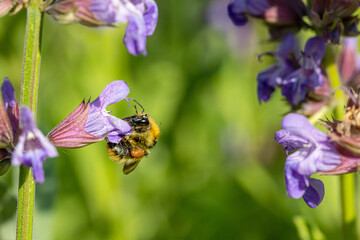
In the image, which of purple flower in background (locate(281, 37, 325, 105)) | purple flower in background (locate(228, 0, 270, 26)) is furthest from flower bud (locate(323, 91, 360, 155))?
purple flower in background (locate(228, 0, 270, 26))

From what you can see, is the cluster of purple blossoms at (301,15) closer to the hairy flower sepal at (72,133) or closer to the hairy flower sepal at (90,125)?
the hairy flower sepal at (90,125)

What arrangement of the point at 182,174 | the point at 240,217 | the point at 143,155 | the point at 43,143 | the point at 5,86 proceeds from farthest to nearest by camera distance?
the point at 182,174 → the point at 240,217 → the point at 143,155 → the point at 5,86 → the point at 43,143

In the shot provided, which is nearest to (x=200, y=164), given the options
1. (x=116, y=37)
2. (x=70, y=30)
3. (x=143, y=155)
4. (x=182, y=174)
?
Answer: (x=182, y=174)

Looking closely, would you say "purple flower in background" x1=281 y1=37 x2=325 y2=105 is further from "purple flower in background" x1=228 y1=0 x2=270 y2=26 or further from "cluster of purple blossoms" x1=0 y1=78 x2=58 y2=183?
"cluster of purple blossoms" x1=0 y1=78 x2=58 y2=183

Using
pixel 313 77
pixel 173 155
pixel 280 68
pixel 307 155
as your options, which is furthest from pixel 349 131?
pixel 173 155

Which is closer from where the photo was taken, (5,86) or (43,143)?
(43,143)

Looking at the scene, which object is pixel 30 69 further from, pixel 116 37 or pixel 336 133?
pixel 116 37
